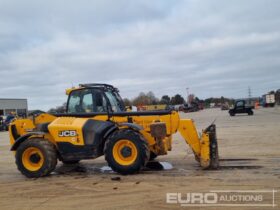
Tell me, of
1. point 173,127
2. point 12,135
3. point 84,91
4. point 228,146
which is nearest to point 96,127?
point 84,91

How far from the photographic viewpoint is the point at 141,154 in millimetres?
9828

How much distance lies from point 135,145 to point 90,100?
83.1 inches

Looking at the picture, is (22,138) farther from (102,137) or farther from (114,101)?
(114,101)

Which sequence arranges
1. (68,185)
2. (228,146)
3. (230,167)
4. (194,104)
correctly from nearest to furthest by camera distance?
(68,185) < (230,167) < (228,146) < (194,104)

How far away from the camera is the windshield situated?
37.2 feet

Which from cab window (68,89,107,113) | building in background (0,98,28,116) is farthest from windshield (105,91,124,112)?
building in background (0,98,28,116)

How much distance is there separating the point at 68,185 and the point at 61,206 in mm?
1922

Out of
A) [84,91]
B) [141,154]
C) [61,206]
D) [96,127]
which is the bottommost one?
[61,206]

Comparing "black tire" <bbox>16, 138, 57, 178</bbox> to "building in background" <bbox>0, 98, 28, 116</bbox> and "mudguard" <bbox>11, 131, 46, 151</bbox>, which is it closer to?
"mudguard" <bbox>11, 131, 46, 151</bbox>

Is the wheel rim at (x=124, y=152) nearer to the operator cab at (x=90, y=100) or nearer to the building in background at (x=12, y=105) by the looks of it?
the operator cab at (x=90, y=100)

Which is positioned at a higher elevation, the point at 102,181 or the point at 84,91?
the point at 84,91

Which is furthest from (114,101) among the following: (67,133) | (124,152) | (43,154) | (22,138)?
(22,138)

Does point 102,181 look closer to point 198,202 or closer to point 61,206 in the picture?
point 61,206

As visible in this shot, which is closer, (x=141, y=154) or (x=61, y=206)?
(x=61, y=206)
